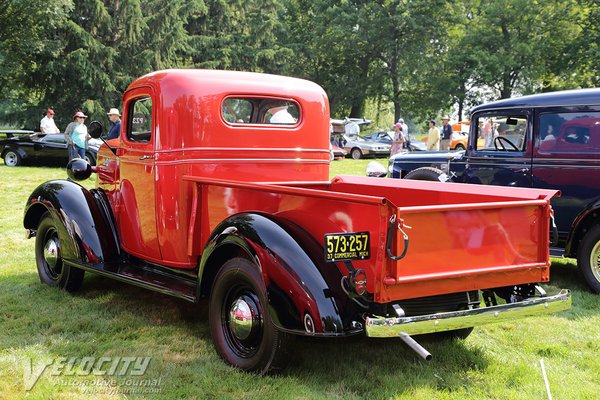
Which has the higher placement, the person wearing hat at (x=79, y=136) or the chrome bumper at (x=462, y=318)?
the person wearing hat at (x=79, y=136)

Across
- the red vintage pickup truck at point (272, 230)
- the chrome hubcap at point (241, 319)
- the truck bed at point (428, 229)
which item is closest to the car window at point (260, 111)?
the red vintage pickup truck at point (272, 230)

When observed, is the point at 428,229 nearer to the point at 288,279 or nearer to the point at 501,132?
the point at 288,279

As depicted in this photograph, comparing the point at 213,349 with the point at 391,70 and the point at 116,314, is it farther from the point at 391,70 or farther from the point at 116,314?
the point at 391,70

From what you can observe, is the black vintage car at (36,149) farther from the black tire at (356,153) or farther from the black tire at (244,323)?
the black tire at (244,323)

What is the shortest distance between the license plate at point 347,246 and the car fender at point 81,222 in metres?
2.66

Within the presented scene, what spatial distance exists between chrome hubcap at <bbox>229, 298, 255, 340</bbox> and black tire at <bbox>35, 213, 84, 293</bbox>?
2.26 metres

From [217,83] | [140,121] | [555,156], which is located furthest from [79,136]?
[555,156]

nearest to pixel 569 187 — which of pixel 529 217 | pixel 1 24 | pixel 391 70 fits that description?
pixel 529 217

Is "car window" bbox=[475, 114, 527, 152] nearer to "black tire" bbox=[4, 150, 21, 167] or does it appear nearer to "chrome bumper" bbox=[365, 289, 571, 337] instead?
"chrome bumper" bbox=[365, 289, 571, 337]

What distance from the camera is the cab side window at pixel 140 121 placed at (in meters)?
4.78

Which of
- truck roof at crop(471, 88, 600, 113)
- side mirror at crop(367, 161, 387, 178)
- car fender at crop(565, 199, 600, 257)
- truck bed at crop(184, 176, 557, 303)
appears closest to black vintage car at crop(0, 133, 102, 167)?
side mirror at crop(367, 161, 387, 178)

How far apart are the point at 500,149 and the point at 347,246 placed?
4468 mm

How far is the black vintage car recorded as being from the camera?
1636 cm

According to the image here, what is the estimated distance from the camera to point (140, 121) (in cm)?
495
